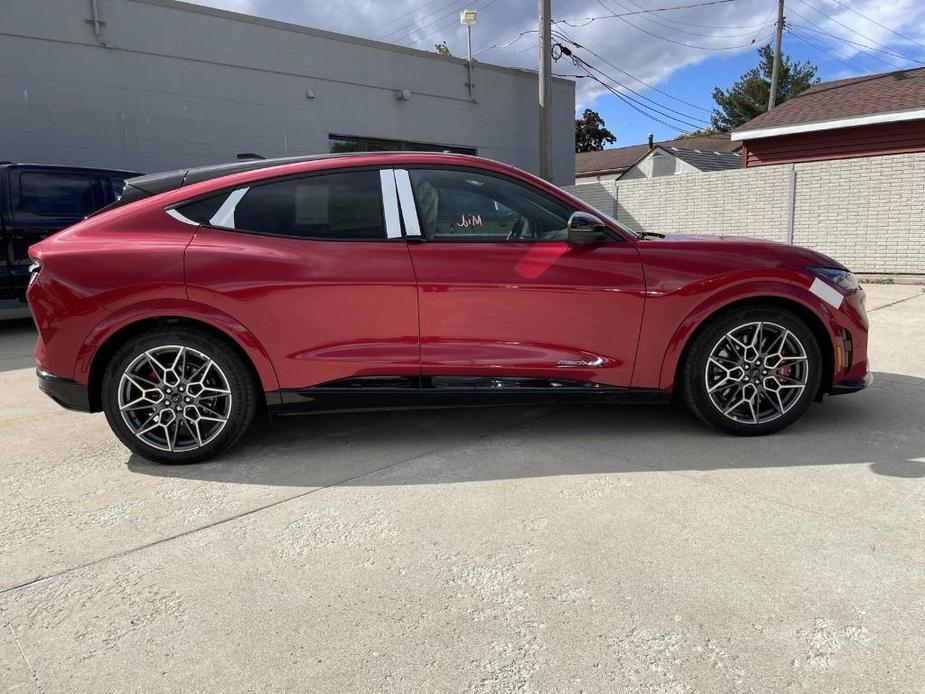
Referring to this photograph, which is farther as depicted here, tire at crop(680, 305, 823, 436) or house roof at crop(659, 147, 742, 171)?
house roof at crop(659, 147, 742, 171)

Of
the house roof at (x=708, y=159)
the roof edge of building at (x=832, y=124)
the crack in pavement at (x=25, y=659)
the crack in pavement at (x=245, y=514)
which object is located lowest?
the crack in pavement at (x=25, y=659)

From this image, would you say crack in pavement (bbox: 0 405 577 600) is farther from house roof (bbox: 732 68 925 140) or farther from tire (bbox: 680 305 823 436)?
house roof (bbox: 732 68 925 140)

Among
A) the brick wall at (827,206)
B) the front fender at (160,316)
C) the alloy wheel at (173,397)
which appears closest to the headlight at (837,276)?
the front fender at (160,316)

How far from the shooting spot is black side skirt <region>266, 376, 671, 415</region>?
3.56m

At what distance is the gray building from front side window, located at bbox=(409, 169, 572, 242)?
33.2ft

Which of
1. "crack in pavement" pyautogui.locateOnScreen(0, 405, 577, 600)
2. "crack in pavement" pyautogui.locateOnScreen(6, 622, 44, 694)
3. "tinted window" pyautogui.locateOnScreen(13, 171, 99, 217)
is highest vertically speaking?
"tinted window" pyautogui.locateOnScreen(13, 171, 99, 217)

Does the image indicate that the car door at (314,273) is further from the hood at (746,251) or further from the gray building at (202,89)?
the gray building at (202,89)

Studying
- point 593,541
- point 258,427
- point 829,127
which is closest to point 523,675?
point 593,541

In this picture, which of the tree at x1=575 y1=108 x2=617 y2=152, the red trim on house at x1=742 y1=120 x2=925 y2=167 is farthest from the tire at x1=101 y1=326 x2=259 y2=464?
the tree at x1=575 y1=108 x2=617 y2=152

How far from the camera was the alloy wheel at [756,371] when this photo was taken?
371 centimetres

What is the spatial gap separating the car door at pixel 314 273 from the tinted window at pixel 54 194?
5559 millimetres

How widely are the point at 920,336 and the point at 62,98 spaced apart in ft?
41.8

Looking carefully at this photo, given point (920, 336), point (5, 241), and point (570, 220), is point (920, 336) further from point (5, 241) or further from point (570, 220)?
point (5, 241)

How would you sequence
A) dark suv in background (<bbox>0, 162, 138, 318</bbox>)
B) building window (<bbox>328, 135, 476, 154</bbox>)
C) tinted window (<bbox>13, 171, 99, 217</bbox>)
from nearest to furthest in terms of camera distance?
dark suv in background (<bbox>0, 162, 138, 318</bbox>), tinted window (<bbox>13, 171, 99, 217</bbox>), building window (<bbox>328, 135, 476, 154</bbox>)
